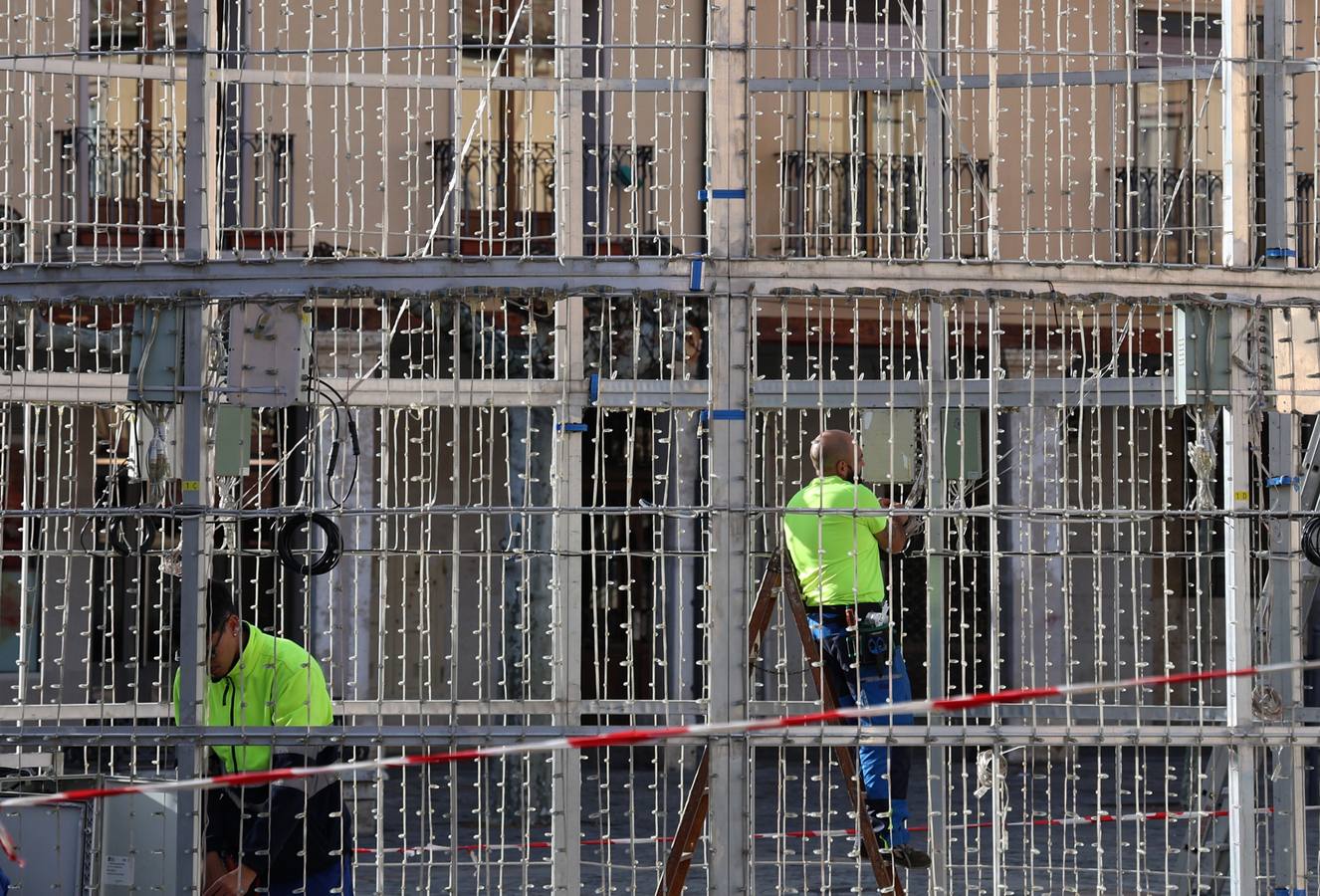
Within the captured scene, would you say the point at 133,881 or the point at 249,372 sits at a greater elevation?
the point at 249,372

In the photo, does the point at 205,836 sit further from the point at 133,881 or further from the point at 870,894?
the point at 870,894

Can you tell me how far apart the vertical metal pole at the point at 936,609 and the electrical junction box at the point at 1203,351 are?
34.9 inches

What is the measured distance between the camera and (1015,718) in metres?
10.3

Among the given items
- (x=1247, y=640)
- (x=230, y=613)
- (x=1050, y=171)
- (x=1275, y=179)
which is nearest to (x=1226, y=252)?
(x=1275, y=179)

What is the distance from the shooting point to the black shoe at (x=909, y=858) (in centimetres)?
849

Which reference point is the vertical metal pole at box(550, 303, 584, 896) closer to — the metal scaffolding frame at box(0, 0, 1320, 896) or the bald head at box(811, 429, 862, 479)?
the metal scaffolding frame at box(0, 0, 1320, 896)

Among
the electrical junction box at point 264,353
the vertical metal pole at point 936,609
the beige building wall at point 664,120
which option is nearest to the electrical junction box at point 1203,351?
the vertical metal pole at point 936,609

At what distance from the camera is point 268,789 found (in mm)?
7414

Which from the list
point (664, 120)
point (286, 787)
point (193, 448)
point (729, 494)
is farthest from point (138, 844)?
point (664, 120)

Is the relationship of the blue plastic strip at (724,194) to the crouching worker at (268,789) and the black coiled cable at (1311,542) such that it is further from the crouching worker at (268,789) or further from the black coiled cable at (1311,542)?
the black coiled cable at (1311,542)

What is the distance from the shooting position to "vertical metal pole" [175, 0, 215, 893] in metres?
6.89

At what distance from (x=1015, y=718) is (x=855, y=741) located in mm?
3770

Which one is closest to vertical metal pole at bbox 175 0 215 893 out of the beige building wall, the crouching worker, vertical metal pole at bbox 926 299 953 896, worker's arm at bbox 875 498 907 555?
the crouching worker

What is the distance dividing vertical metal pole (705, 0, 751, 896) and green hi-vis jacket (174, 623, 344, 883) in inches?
51.3
